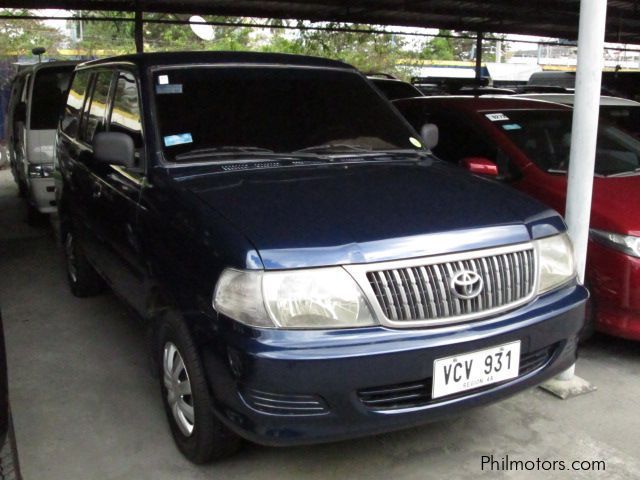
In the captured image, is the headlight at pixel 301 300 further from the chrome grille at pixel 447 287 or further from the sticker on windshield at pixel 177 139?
the sticker on windshield at pixel 177 139

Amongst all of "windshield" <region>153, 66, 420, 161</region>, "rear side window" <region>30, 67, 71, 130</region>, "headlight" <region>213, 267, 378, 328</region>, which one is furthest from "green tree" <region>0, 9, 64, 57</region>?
"headlight" <region>213, 267, 378, 328</region>

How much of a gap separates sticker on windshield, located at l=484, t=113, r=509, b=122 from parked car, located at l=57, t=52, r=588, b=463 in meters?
1.38

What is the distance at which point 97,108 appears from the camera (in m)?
4.31

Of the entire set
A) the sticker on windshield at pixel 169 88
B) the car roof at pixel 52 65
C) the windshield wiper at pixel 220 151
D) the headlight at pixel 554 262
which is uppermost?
the car roof at pixel 52 65

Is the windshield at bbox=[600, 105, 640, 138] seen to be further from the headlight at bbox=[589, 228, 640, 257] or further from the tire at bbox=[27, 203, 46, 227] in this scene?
the tire at bbox=[27, 203, 46, 227]

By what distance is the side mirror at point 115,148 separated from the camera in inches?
127

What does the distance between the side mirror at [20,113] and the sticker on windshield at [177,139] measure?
16.1 feet

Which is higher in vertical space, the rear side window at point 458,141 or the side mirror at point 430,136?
the side mirror at point 430,136

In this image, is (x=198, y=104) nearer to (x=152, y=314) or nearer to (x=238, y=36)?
(x=152, y=314)

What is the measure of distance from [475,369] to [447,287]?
341 millimetres

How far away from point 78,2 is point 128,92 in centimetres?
865

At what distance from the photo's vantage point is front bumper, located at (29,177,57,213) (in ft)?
23.1

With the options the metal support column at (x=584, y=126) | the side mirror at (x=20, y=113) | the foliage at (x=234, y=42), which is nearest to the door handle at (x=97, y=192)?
the metal support column at (x=584, y=126)

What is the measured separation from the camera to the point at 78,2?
11.1 m
